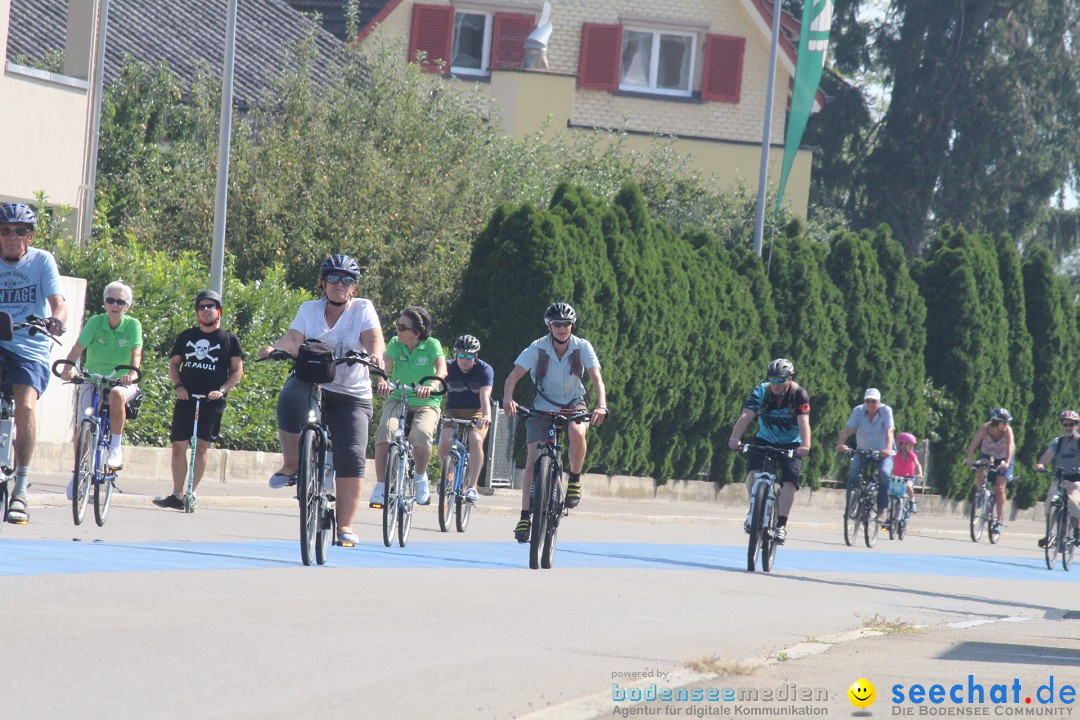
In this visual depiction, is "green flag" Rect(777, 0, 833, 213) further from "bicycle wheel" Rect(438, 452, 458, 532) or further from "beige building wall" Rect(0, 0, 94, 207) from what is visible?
"bicycle wheel" Rect(438, 452, 458, 532)

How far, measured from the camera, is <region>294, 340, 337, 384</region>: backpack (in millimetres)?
11438

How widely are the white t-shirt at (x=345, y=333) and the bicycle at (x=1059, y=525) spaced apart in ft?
41.2

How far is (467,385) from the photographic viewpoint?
697 inches

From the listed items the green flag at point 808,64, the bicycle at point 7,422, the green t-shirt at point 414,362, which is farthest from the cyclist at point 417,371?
the green flag at point 808,64

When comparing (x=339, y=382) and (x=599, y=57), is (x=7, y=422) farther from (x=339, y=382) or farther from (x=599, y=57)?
(x=599, y=57)

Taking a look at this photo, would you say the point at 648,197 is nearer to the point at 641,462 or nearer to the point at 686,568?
the point at 641,462

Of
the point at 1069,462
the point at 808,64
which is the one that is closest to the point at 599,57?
the point at 808,64

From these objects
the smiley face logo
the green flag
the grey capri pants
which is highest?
the green flag

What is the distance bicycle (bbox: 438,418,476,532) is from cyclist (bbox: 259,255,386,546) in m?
5.30

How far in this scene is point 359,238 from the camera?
2766cm

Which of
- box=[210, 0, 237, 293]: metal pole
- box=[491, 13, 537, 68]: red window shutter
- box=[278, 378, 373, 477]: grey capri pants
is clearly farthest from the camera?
box=[491, 13, 537, 68]: red window shutter

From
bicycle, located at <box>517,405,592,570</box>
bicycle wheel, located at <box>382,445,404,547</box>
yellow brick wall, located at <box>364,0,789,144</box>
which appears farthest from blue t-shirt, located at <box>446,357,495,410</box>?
yellow brick wall, located at <box>364,0,789,144</box>

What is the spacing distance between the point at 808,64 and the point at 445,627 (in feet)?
80.9

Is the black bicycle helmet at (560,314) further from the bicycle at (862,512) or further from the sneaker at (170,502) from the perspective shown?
the bicycle at (862,512)
